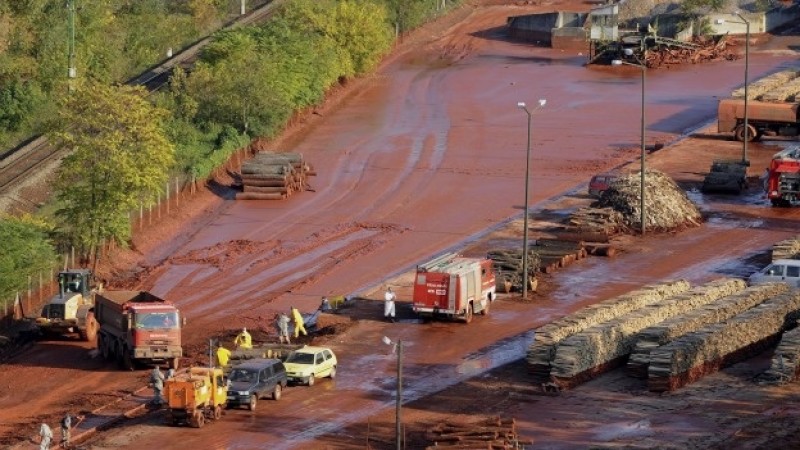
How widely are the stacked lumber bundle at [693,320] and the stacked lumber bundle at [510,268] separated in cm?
766

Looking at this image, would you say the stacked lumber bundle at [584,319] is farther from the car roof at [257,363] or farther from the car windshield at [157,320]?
the car windshield at [157,320]

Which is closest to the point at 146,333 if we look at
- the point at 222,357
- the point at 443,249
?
the point at 222,357

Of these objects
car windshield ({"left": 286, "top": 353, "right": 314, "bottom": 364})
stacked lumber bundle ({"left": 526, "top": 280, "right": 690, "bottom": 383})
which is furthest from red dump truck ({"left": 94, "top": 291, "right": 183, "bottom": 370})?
stacked lumber bundle ({"left": 526, "top": 280, "right": 690, "bottom": 383})

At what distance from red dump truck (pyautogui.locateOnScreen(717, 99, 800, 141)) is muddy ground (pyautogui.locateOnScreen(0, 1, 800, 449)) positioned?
111 centimetres

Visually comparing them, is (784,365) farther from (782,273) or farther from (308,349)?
(308,349)

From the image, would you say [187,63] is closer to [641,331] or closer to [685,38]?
[685,38]

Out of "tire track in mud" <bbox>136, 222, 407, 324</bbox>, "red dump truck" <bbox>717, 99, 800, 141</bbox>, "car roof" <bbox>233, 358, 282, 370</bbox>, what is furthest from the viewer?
"red dump truck" <bbox>717, 99, 800, 141</bbox>

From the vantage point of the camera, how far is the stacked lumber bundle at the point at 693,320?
52.7 m

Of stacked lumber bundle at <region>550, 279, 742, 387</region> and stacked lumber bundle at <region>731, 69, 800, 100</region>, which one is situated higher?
stacked lumber bundle at <region>731, 69, 800, 100</region>

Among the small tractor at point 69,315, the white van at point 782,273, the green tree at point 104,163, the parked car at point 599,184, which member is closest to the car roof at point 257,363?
the small tractor at point 69,315

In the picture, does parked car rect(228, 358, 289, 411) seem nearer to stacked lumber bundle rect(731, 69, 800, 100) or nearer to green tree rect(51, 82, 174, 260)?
green tree rect(51, 82, 174, 260)

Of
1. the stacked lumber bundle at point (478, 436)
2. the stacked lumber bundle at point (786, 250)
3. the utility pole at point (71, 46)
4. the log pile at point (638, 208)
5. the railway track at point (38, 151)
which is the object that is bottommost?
the stacked lumber bundle at point (478, 436)

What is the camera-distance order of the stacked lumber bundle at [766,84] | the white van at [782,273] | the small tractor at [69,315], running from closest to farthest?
the small tractor at [69,315], the white van at [782,273], the stacked lumber bundle at [766,84]

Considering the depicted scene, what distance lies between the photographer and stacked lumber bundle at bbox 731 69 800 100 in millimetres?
95000
